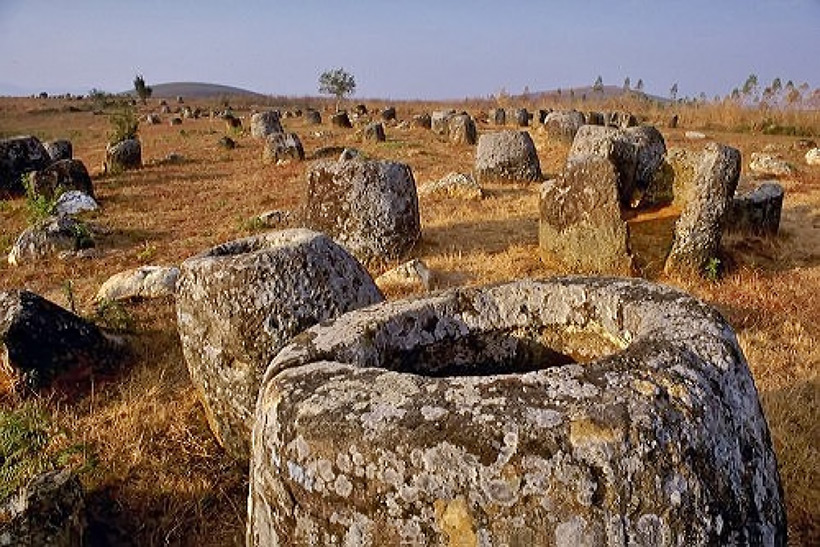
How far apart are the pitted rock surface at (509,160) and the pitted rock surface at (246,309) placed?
417 inches

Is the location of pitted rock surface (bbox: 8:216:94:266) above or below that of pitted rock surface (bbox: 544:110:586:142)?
below

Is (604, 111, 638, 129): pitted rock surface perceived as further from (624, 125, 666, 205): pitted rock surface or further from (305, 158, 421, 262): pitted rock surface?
(305, 158, 421, 262): pitted rock surface

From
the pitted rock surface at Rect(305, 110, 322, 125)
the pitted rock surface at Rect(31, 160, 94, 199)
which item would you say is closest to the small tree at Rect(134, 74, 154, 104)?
the pitted rock surface at Rect(305, 110, 322, 125)

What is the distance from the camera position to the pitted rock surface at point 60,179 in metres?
14.0

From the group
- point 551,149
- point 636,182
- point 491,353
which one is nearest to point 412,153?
point 551,149

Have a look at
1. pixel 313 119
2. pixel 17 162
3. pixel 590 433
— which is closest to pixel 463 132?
pixel 313 119

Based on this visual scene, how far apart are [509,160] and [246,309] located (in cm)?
1129

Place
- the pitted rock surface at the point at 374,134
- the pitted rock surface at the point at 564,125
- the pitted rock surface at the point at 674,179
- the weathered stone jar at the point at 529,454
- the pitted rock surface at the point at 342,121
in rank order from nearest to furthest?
the weathered stone jar at the point at 529,454 → the pitted rock surface at the point at 674,179 → the pitted rock surface at the point at 564,125 → the pitted rock surface at the point at 374,134 → the pitted rock surface at the point at 342,121

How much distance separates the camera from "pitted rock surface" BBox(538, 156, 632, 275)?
323 inches

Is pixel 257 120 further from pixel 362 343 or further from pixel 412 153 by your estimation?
pixel 362 343

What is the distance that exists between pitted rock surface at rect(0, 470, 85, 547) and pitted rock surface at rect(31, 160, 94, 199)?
11.7 metres

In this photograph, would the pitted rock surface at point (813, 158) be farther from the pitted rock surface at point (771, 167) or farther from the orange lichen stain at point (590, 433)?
the orange lichen stain at point (590, 433)

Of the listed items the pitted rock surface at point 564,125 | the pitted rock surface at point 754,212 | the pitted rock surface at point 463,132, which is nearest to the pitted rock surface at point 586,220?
the pitted rock surface at point 754,212

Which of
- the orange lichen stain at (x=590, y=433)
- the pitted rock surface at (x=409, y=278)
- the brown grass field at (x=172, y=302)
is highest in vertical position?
the orange lichen stain at (x=590, y=433)
